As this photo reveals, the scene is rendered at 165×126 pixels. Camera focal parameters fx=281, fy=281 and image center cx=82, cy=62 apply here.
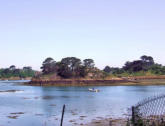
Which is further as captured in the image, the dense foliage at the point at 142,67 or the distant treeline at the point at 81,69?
the dense foliage at the point at 142,67

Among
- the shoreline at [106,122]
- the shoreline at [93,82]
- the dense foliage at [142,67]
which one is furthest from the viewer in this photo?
the dense foliage at [142,67]

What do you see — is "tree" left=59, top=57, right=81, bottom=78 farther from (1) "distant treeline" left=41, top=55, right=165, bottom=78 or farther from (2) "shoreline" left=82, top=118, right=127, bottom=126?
(2) "shoreline" left=82, top=118, right=127, bottom=126

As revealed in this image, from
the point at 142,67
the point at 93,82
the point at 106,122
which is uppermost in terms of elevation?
the point at 142,67

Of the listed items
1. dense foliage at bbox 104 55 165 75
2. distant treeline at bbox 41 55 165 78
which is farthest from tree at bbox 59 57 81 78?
dense foliage at bbox 104 55 165 75

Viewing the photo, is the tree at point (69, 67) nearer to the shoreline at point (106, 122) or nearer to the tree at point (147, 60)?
the tree at point (147, 60)

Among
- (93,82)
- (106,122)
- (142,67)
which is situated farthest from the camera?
(142,67)

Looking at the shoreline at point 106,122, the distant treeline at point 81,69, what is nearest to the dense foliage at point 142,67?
the distant treeline at point 81,69

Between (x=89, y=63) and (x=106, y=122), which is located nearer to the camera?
(x=106, y=122)

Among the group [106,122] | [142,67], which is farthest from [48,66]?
[106,122]

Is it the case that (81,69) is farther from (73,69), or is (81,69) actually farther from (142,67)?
(142,67)

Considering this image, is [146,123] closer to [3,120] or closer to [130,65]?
[3,120]

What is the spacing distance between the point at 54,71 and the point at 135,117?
120m

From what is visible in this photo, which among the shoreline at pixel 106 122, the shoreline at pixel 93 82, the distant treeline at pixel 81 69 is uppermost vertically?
the distant treeline at pixel 81 69

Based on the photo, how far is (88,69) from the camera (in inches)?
5128
